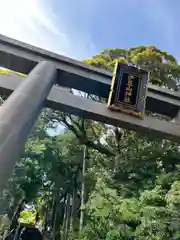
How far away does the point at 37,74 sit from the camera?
4.57 meters

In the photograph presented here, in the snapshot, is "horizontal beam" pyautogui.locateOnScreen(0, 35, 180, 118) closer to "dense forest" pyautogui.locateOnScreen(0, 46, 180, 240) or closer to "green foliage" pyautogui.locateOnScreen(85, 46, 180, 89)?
"dense forest" pyautogui.locateOnScreen(0, 46, 180, 240)

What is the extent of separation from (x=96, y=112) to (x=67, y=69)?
3.22ft

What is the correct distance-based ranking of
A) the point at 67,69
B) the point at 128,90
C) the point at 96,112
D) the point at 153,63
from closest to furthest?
the point at 96,112 < the point at 67,69 < the point at 128,90 < the point at 153,63

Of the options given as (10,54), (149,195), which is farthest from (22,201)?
(10,54)

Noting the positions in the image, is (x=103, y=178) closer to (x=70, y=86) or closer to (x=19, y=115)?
(x=70, y=86)

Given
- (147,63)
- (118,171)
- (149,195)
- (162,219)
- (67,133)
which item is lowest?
(162,219)

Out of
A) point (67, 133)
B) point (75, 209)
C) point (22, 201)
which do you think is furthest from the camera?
point (67, 133)

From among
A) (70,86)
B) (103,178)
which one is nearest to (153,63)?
(103,178)

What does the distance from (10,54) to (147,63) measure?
22.8ft

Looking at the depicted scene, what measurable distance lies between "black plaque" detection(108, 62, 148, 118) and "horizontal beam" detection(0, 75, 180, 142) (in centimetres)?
14

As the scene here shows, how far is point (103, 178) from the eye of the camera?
32.6 feet

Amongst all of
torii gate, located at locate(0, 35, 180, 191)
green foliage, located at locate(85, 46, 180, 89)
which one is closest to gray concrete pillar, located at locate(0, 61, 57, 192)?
torii gate, located at locate(0, 35, 180, 191)

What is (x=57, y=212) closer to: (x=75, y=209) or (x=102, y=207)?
(x=75, y=209)

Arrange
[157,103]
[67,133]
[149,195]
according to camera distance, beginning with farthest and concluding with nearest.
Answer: [67,133], [149,195], [157,103]
